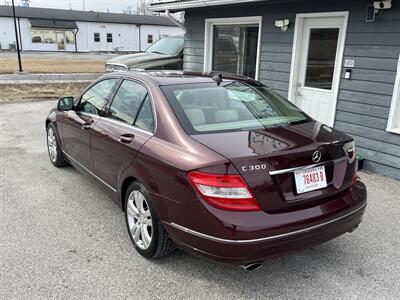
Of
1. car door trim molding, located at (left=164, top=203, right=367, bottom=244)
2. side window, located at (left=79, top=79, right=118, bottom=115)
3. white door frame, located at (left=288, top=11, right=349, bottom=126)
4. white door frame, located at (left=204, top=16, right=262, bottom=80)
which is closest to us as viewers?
car door trim molding, located at (left=164, top=203, right=367, bottom=244)

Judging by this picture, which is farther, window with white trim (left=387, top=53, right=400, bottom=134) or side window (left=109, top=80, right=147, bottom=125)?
window with white trim (left=387, top=53, right=400, bottom=134)

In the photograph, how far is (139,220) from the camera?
3.25 metres

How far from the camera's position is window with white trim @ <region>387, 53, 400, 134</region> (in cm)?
529

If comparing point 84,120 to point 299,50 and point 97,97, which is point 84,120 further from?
point 299,50

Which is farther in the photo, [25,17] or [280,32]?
[25,17]

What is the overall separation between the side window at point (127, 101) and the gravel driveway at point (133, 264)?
1.10 meters

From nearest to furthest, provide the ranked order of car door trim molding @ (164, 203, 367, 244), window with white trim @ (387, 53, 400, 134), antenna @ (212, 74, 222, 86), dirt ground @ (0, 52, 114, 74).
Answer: car door trim molding @ (164, 203, 367, 244) → antenna @ (212, 74, 222, 86) → window with white trim @ (387, 53, 400, 134) → dirt ground @ (0, 52, 114, 74)

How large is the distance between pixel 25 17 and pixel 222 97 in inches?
1984

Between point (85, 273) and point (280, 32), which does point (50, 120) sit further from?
point (280, 32)

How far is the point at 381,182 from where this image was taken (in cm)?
528

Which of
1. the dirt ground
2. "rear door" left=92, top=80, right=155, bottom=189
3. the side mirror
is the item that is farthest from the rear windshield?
the dirt ground

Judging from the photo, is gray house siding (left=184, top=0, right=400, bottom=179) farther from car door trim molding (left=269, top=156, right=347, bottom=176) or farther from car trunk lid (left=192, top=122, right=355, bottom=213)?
car door trim molding (left=269, top=156, right=347, bottom=176)

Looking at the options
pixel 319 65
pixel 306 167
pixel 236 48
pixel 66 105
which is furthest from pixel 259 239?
A: pixel 236 48

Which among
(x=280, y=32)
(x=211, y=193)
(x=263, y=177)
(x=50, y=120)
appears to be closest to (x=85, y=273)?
(x=211, y=193)
